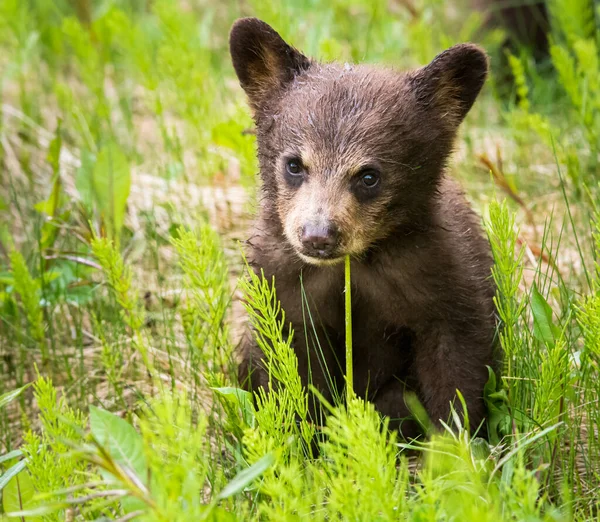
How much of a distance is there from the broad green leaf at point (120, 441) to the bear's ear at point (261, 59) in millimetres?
1706

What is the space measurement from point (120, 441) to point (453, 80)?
79.0 inches

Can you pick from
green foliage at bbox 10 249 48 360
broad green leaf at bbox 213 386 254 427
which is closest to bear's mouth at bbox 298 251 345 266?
broad green leaf at bbox 213 386 254 427

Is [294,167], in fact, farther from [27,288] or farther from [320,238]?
[27,288]

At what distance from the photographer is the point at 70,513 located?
3.59 metres

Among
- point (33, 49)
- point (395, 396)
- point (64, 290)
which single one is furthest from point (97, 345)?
point (33, 49)

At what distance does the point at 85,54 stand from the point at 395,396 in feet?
12.3

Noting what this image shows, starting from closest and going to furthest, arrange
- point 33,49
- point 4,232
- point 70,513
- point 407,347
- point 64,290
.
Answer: point 70,513, point 407,347, point 64,290, point 4,232, point 33,49

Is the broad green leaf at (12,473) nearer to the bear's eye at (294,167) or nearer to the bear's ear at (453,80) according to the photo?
the bear's eye at (294,167)

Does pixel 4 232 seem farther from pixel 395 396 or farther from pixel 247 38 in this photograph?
pixel 395 396

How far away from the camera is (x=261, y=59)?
381cm

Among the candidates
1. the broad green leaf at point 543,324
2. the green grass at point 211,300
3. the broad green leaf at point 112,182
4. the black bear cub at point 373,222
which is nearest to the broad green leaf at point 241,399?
the green grass at point 211,300

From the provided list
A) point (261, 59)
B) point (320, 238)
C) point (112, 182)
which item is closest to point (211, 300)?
point (320, 238)

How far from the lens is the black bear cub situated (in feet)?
11.1

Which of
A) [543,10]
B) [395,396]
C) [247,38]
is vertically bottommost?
[395,396]
